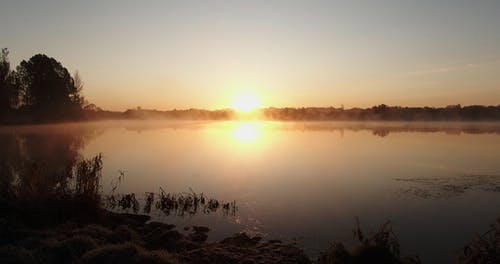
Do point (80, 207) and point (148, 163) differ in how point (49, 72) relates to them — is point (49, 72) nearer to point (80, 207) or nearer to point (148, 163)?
point (148, 163)

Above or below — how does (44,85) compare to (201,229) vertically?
above

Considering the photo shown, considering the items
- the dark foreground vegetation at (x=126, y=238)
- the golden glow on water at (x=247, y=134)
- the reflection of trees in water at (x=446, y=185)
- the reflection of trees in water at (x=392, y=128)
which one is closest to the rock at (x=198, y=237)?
the dark foreground vegetation at (x=126, y=238)

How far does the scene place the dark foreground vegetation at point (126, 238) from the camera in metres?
8.14

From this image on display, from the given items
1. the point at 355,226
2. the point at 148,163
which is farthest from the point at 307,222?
the point at 148,163

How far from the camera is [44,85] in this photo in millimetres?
66500

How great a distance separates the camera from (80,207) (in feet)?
40.6

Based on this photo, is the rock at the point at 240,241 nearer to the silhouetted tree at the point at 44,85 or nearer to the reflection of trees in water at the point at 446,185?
the reflection of trees in water at the point at 446,185

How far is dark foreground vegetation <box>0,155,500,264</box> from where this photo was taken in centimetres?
814

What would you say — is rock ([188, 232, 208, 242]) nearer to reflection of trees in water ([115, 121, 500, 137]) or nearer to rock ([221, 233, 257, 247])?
rock ([221, 233, 257, 247])

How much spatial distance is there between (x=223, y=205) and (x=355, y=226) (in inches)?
201

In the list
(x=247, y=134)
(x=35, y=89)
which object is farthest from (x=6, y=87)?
(x=247, y=134)

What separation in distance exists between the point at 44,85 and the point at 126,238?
217 ft

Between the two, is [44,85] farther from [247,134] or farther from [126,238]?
[126,238]

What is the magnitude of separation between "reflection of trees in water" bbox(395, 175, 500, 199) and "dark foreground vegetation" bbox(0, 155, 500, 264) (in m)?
5.98
